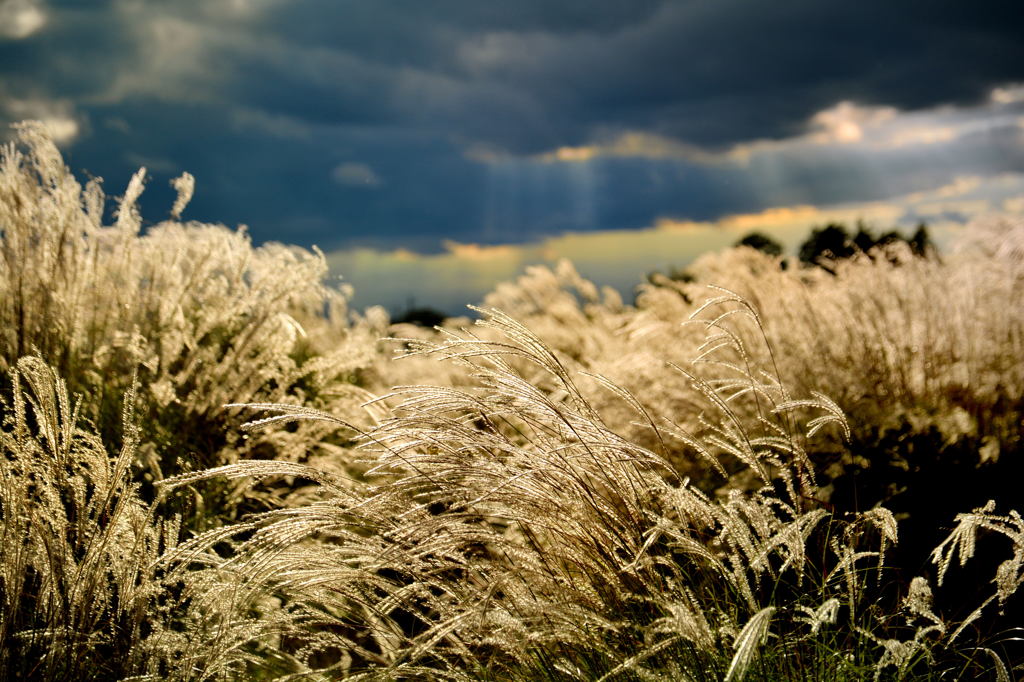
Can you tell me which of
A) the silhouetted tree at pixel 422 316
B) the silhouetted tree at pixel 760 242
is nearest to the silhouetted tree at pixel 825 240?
the silhouetted tree at pixel 760 242

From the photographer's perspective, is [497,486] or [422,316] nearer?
[497,486]

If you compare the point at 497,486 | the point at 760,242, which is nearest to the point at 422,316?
the point at 760,242

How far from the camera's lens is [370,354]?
3900mm

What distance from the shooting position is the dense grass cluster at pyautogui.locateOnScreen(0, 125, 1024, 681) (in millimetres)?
1909

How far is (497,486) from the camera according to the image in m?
1.76

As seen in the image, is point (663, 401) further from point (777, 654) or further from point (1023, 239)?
point (1023, 239)

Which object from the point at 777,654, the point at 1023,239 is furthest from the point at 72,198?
the point at 1023,239

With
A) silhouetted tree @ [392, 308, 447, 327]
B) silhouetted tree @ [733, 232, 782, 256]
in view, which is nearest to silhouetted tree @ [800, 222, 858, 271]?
silhouetted tree @ [733, 232, 782, 256]

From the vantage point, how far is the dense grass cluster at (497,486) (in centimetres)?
191

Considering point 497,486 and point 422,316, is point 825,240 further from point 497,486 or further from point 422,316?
point 497,486

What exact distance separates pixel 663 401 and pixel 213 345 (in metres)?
2.35

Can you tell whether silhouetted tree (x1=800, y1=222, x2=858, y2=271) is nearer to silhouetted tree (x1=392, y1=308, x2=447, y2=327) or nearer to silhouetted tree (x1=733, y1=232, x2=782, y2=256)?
silhouetted tree (x1=733, y1=232, x2=782, y2=256)

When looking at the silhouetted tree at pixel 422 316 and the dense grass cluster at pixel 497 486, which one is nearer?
the dense grass cluster at pixel 497 486

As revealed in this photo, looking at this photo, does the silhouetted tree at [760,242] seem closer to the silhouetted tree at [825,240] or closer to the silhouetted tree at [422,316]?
the silhouetted tree at [825,240]
